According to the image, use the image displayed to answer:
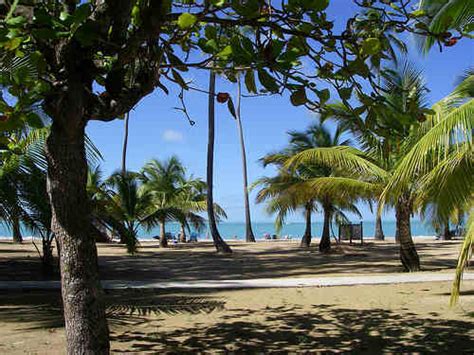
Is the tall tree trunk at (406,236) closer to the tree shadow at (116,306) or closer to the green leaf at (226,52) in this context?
the tree shadow at (116,306)

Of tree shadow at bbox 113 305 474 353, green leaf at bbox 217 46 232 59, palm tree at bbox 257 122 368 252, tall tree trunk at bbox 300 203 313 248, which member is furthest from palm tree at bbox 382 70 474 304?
tall tree trunk at bbox 300 203 313 248

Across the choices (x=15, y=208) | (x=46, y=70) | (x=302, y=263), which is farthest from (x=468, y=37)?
(x=302, y=263)

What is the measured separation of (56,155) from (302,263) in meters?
14.4

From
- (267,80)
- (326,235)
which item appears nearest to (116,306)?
(267,80)

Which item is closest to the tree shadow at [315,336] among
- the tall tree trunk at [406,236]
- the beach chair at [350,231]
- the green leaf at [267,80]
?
the green leaf at [267,80]

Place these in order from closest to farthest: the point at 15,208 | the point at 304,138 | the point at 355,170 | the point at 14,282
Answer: the point at 15,208 < the point at 14,282 < the point at 355,170 < the point at 304,138

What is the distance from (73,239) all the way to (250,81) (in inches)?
61.0

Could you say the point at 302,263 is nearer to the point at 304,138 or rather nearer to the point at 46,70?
the point at 304,138

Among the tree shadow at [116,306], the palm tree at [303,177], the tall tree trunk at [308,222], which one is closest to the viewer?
the tree shadow at [116,306]

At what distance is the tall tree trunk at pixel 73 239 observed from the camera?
3.51 m

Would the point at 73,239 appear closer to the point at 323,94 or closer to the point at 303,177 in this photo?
the point at 323,94

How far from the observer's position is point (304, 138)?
2394cm

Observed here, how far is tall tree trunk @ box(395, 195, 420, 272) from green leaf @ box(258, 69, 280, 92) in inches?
451

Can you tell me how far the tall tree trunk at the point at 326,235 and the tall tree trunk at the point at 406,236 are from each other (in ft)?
28.6
